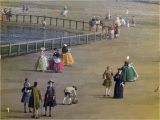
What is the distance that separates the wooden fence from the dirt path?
737 millimetres

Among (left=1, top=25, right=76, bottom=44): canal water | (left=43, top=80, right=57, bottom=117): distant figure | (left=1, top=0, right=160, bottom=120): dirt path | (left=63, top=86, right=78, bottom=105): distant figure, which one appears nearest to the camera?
(left=43, top=80, right=57, bottom=117): distant figure

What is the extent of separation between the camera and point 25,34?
163ft

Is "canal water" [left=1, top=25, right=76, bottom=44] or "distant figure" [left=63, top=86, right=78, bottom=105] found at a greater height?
"distant figure" [left=63, top=86, right=78, bottom=105]

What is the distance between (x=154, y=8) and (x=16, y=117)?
76.5 m

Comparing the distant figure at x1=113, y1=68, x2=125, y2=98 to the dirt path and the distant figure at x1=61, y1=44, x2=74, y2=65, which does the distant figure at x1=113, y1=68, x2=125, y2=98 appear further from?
the distant figure at x1=61, y1=44, x2=74, y2=65

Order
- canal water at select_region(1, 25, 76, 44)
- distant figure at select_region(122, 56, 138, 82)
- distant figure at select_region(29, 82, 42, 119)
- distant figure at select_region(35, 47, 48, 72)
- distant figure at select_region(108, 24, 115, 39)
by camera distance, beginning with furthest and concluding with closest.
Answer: distant figure at select_region(108, 24, 115, 39) → canal water at select_region(1, 25, 76, 44) → distant figure at select_region(35, 47, 48, 72) → distant figure at select_region(122, 56, 138, 82) → distant figure at select_region(29, 82, 42, 119)

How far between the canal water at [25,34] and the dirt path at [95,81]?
5405 millimetres

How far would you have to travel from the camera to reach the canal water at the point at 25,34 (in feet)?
152

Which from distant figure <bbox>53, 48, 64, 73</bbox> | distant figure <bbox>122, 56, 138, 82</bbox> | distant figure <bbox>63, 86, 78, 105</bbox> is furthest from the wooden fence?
distant figure <bbox>63, 86, 78, 105</bbox>

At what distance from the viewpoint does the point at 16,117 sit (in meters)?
22.9

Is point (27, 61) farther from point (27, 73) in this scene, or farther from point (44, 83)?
point (44, 83)

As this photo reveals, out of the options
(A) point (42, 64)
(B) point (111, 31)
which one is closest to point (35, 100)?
(A) point (42, 64)

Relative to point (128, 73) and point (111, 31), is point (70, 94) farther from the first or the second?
point (111, 31)

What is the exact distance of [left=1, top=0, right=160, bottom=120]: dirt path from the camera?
23.9 metres
